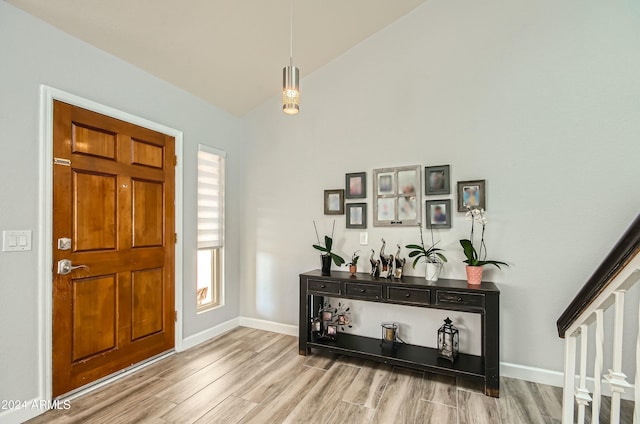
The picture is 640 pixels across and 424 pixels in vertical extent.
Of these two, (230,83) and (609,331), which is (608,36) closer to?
(609,331)

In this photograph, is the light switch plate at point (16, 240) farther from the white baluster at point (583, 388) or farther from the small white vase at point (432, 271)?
the white baluster at point (583, 388)

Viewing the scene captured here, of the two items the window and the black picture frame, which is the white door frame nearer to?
the window

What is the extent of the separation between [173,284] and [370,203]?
218cm

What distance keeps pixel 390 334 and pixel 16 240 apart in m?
3.01

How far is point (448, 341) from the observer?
2.68 metres

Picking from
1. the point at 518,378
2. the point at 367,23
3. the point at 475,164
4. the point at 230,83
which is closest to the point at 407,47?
the point at 367,23

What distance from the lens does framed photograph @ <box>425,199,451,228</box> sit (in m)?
2.87

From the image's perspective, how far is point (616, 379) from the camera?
3.46 feet

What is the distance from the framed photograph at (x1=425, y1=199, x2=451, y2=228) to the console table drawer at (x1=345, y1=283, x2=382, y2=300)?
2.62 feet

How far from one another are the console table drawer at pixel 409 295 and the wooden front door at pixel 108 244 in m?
2.17

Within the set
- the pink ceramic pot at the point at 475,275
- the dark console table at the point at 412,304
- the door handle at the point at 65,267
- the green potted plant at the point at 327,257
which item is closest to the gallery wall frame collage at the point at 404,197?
the green potted plant at the point at 327,257

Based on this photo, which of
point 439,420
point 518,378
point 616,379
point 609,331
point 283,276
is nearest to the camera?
point 616,379

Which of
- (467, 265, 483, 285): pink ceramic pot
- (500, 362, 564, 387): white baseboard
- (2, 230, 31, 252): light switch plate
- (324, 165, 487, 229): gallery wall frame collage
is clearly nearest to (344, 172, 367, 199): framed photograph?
(324, 165, 487, 229): gallery wall frame collage

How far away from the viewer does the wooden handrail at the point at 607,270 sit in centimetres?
93
